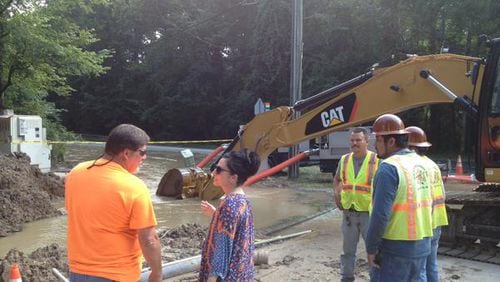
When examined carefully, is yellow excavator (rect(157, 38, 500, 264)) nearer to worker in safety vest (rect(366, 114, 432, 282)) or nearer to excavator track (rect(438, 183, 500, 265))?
excavator track (rect(438, 183, 500, 265))

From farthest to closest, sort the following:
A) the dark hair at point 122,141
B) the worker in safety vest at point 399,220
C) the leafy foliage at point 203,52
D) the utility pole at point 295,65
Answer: the leafy foliage at point 203,52
the utility pole at point 295,65
the worker in safety vest at point 399,220
the dark hair at point 122,141

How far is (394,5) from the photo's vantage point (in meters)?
29.1

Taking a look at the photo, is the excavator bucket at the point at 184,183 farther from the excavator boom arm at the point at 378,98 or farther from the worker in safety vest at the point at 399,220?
the worker in safety vest at the point at 399,220

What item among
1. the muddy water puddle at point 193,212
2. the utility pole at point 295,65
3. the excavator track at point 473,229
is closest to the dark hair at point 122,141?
the muddy water puddle at point 193,212

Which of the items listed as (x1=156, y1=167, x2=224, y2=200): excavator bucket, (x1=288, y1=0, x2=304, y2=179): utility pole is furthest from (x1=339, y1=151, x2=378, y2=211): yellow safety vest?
(x1=288, y1=0, x2=304, y2=179): utility pole

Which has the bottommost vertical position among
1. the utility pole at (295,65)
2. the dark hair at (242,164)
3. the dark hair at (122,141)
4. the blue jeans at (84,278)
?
the blue jeans at (84,278)

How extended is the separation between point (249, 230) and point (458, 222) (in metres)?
5.76

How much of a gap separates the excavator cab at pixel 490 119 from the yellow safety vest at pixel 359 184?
2.48 metres

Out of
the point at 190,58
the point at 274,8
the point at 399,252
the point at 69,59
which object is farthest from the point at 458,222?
the point at 190,58

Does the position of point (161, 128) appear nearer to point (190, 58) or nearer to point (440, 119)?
point (190, 58)

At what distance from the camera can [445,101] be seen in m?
7.97

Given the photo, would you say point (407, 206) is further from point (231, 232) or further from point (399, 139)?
point (231, 232)

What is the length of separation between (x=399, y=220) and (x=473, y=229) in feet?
15.1

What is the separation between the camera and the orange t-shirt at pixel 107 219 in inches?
122
